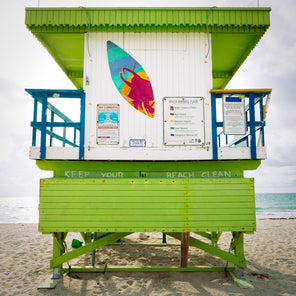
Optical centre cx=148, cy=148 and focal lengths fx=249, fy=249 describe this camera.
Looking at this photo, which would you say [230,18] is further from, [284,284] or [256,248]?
[256,248]

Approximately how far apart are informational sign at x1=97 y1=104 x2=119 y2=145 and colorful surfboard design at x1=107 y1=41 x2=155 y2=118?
18.1 inches

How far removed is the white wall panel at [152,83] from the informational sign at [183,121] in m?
0.11

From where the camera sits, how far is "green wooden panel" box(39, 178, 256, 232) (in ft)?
16.6

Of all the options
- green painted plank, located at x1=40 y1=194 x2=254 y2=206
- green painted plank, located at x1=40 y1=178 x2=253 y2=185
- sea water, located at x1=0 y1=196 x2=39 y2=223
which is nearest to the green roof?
green painted plank, located at x1=40 y1=178 x2=253 y2=185

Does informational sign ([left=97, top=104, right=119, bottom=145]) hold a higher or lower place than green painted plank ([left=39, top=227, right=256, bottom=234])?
higher

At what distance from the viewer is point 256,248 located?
9.13 m

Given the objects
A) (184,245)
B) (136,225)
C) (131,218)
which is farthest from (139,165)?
(184,245)

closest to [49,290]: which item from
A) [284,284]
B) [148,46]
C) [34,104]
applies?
[34,104]

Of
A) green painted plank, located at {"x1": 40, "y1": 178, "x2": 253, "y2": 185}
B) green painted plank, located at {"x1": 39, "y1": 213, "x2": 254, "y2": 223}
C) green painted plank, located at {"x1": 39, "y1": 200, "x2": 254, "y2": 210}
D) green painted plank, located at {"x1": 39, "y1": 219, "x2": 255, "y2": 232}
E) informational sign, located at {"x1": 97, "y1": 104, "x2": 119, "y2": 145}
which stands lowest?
green painted plank, located at {"x1": 39, "y1": 219, "x2": 255, "y2": 232}

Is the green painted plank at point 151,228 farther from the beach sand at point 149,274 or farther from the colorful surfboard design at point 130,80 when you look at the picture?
the colorful surfboard design at point 130,80

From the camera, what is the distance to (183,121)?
571cm

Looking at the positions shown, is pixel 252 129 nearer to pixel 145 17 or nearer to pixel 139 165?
pixel 139 165

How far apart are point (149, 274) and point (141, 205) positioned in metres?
2.23

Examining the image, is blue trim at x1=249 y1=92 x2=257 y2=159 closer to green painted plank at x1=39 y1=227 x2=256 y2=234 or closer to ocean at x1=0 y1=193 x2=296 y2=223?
green painted plank at x1=39 y1=227 x2=256 y2=234
